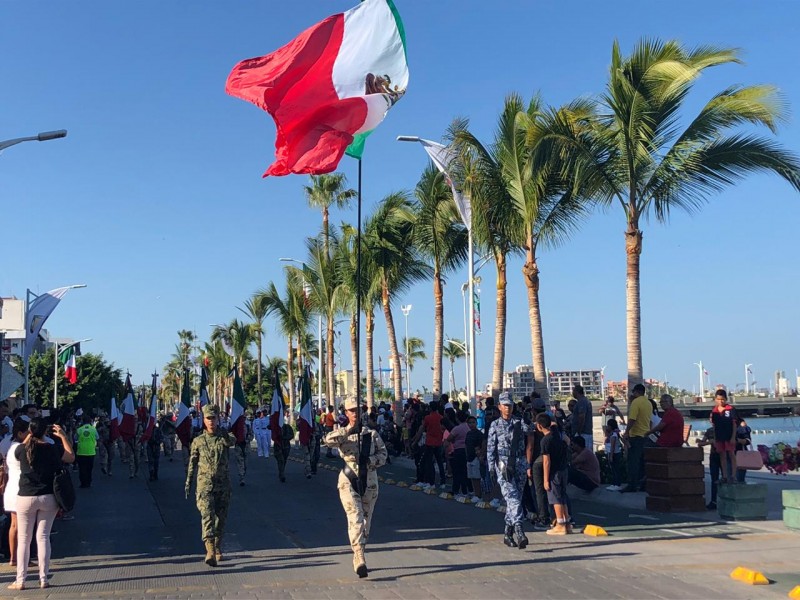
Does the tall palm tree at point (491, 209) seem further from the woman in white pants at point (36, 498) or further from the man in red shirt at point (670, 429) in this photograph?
the woman in white pants at point (36, 498)

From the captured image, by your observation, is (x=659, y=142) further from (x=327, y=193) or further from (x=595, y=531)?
(x=327, y=193)

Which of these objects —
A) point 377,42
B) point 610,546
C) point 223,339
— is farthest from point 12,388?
point 223,339

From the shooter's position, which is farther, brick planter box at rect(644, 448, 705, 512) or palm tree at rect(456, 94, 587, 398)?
palm tree at rect(456, 94, 587, 398)

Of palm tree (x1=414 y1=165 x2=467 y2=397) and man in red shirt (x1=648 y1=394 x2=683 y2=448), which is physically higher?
palm tree (x1=414 y1=165 x2=467 y2=397)

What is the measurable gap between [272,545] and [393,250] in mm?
21393

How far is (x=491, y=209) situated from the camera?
907 inches

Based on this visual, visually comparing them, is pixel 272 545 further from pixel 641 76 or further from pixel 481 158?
pixel 481 158

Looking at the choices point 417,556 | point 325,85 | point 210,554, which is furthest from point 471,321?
point 210,554

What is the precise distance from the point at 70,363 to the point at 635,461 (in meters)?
42.8

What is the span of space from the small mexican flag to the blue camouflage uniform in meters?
43.7

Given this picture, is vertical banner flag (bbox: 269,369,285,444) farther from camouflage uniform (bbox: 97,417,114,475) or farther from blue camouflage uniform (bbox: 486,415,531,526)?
blue camouflage uniform (bbox: 486,415,531,526)

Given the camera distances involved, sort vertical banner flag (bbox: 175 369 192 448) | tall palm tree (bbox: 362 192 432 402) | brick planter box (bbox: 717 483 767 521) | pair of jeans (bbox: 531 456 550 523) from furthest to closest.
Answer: tall palm tree (bbox: 362 192 432 402) < vertical banner flag (bbox: 175 369 192 448) < brick planter box (bbox: 717 483 767 521) < pair of jeans (bbox: 531 456 550 523)

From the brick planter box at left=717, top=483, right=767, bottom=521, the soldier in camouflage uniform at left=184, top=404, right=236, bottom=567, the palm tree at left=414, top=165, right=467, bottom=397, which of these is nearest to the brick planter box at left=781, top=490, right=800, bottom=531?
the brick planter box at left=717, top=483, right=767, bottom=521

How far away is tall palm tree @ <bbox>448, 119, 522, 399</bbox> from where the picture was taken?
2192 cm
